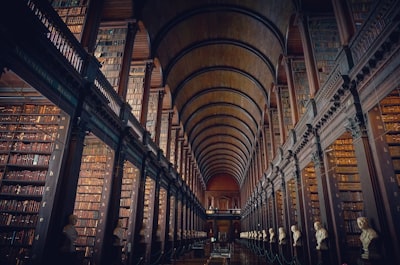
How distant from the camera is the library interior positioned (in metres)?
3.90

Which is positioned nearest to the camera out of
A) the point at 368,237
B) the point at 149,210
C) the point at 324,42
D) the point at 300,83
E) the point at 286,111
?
the point at 368,237

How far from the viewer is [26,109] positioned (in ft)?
19.0

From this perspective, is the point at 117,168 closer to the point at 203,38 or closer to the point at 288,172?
the point at 288,172

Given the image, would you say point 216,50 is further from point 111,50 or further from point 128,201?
point 128,201

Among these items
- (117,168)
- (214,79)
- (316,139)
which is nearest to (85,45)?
(117,168)

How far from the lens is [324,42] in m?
7.25

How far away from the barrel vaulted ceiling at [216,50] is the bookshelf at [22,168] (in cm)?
382

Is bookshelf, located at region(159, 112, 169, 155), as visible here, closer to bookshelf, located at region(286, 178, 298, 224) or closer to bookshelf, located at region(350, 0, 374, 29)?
bookshelf, located at region(286, 178, 298, 224)

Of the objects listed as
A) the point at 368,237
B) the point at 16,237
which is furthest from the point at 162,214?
the point at 368,237

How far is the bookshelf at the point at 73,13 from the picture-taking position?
18.3 feet

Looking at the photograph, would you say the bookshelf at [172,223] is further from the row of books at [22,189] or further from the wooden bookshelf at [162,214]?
the row of books at [22,189]

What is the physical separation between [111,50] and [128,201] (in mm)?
4693

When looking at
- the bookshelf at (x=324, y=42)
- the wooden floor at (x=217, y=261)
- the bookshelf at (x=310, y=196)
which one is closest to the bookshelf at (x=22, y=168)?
the wooden floor at (x=217, y=261)

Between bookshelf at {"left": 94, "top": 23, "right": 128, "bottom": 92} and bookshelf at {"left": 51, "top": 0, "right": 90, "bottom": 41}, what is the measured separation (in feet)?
4.87
